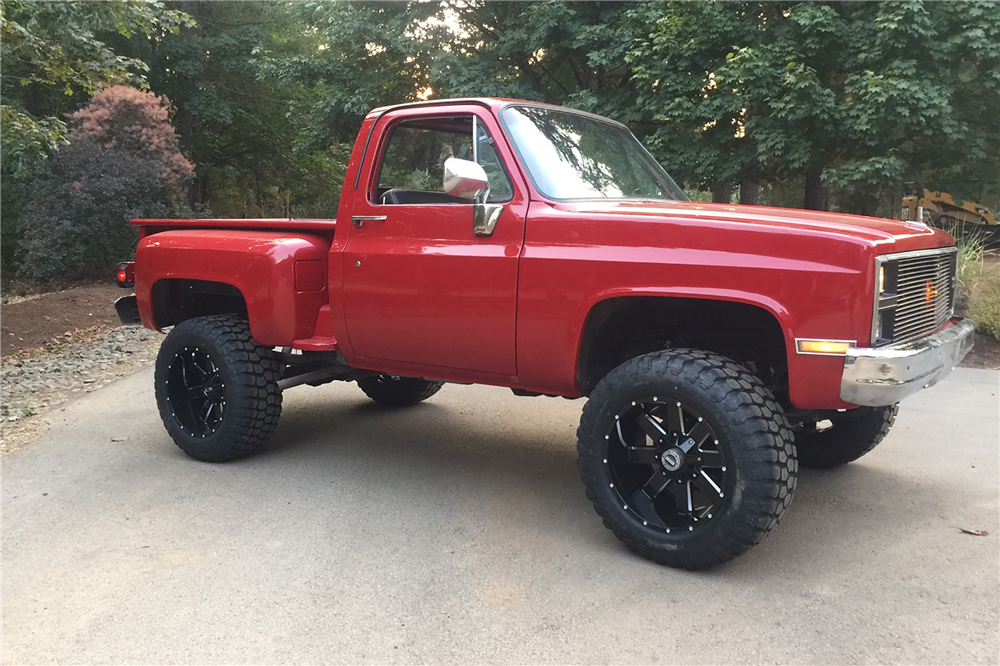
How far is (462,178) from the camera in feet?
12.4

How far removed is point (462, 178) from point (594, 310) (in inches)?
34.4

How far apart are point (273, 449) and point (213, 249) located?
140 cm

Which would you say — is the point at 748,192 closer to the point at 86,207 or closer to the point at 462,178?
the point at 462,178

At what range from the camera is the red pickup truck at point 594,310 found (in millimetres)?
3314

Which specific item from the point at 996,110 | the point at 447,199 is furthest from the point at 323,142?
the point at 447,199

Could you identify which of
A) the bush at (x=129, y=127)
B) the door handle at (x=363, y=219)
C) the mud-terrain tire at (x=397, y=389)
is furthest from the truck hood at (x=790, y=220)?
the bush at (x=129, y=127)

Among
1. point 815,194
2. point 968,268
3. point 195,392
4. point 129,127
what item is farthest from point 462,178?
point 129,127

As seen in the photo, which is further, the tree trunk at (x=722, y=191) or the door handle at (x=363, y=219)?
the tree trunk at (x=722, y=191)

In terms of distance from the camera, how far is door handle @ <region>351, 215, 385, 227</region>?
4555mm

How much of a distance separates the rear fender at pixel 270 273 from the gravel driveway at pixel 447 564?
3.07 feet

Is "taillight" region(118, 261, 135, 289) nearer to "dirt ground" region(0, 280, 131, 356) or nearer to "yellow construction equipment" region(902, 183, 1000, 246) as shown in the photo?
"dirt ground" region(0, 280, 131, 356)

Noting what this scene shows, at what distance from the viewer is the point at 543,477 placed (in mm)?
4918

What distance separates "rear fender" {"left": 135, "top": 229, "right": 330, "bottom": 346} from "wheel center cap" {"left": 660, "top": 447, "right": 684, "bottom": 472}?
2.38m

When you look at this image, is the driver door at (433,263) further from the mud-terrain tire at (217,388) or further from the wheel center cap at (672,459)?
the wheel center cap at (672,459)
